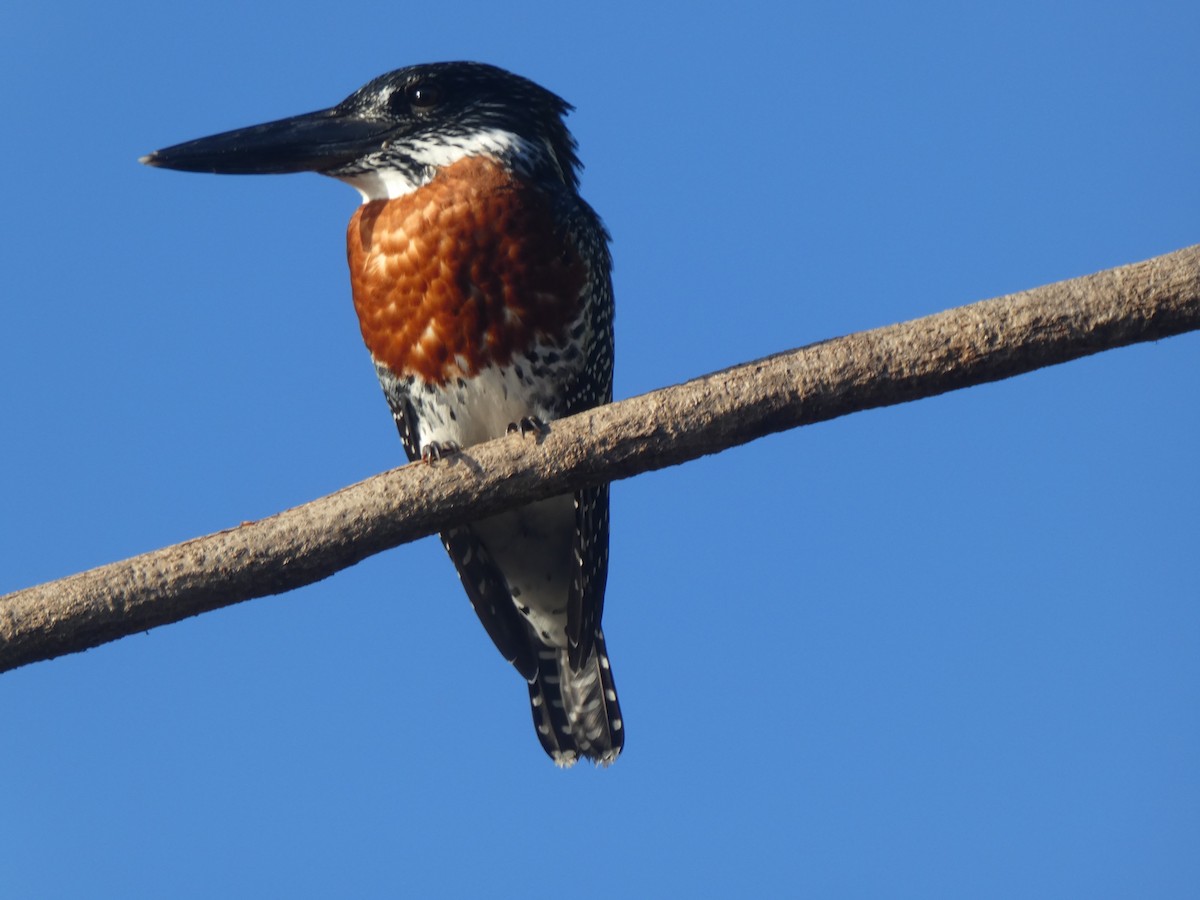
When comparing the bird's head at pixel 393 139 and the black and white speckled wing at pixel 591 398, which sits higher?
the bird's head at pixel 393 139

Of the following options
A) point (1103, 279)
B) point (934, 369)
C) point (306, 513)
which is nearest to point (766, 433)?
point (934, 369)

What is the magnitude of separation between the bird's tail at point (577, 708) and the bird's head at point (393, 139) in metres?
2.14

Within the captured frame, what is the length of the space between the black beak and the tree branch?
6.96 feet

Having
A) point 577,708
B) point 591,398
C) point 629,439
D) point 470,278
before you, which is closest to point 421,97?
point 470,278

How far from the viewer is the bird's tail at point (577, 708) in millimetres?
6324

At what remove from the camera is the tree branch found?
3.98 meters

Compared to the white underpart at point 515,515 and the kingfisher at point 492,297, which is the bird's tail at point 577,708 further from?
the white underpart at point 515,515

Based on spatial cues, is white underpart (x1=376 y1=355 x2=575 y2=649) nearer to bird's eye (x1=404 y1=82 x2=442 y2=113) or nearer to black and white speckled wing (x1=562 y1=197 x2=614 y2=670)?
black and white speckled wing (x1=562 y1=197 x2=614 y2=670)

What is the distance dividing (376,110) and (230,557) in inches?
98.5

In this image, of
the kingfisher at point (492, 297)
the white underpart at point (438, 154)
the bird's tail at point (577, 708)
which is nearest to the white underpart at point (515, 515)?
the kingfisher at point (492, 297)

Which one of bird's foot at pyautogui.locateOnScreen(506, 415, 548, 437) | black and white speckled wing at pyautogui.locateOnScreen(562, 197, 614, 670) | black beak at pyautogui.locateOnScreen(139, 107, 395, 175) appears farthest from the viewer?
black beak at pyautogui.locateOnScreen(139, 107, 395, 175)

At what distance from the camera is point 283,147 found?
229 inches

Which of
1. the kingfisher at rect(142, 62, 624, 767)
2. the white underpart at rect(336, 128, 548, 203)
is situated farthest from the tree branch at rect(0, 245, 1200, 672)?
the white underpart at rect(336, 128, 548, 203)

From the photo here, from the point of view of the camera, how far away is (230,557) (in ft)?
13.3
